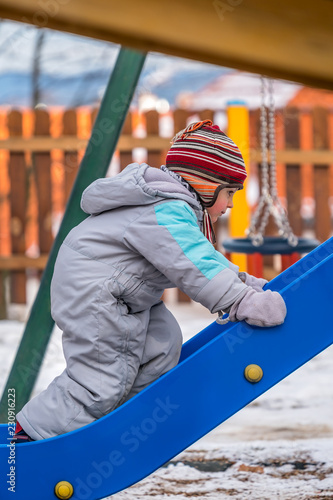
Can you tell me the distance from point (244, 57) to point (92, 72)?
33.1ft

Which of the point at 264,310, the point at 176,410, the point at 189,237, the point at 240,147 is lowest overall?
the point at 176,410

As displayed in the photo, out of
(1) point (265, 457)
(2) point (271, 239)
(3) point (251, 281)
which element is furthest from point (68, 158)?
(3) point (251, 281)

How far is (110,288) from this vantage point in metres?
1.55

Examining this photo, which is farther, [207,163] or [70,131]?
[70,131]

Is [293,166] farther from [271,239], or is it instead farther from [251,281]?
[251,281]

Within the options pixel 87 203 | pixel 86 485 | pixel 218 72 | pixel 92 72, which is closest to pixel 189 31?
pixel 87 203

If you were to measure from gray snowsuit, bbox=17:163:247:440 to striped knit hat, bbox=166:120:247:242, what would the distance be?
0.04 meters

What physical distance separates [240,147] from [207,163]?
369cm

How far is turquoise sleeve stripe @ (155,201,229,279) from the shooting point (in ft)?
4.78

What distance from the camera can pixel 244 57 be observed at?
2.12ft

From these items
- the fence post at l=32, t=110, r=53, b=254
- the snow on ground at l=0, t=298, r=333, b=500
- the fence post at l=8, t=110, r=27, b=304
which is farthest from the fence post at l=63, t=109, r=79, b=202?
the snow on ground at l=0, t=298, r=333, b=500

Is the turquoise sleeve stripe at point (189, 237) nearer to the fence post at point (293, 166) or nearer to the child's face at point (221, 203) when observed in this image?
the child's face at point (221, 203)

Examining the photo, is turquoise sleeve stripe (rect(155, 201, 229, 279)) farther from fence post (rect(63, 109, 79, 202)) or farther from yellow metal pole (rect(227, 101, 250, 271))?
fence post (rect(63, 109, 79, 202))

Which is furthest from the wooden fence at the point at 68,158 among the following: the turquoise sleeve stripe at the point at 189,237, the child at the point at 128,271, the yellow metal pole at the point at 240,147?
the turquoise sleeve stripe at the point at 189,237
